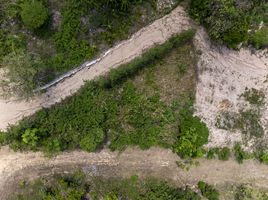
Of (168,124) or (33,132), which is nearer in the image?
(33,132)

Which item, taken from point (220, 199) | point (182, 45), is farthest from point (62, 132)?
point (220, 199)

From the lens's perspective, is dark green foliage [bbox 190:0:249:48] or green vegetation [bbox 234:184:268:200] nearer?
dark green foliage [bbox 190:0:249:48]

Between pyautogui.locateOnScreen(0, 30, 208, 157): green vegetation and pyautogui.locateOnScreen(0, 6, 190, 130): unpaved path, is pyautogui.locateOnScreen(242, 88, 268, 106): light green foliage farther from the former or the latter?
pyautogui.locateOnScreen(0, 6, 190, 130): unpaved path

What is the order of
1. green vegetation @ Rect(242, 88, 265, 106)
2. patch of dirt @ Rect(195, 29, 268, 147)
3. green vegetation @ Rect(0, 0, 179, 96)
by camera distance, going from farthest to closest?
1. green vegetation @ Rect(242, 88, 265, 106)
2. patch of dirt @ Rect(195, 29, 268, 147)
3. green vegetation @ Rect(0, 0, 179, 96)

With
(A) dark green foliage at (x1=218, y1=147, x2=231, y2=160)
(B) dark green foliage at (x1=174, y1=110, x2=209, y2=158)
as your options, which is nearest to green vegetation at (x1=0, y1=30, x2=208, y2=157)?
(B) dark green foliage at (x1=174, y1=110, x2=209, y2=158)

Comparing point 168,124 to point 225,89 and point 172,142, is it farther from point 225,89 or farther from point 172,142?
point 225,89

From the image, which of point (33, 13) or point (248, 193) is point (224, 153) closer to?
point (248, 193)

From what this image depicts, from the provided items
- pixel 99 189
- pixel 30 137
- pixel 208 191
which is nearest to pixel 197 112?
pixel 208 191
